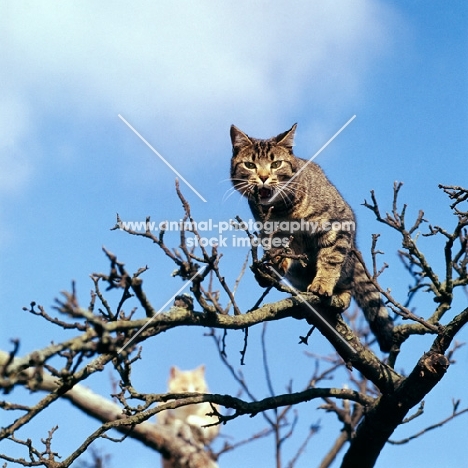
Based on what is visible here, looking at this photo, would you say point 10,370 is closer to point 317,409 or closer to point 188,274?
point 188,274

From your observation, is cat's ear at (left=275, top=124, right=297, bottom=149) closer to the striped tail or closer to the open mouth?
the open mouth

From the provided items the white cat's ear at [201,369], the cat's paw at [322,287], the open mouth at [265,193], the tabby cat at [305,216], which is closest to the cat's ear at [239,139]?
the tabby cat at [305,216]

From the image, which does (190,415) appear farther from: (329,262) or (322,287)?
(322,287)

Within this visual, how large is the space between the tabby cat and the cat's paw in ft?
0.24

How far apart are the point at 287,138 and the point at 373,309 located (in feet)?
6.10

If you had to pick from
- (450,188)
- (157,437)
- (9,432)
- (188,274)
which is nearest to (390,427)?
(450,188)

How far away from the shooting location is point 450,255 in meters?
4.38

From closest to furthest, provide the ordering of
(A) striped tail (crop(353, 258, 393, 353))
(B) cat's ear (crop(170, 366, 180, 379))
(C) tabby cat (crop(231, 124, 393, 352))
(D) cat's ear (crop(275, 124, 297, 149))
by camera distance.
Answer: (C) tabby cat (crop(231, 124, 393, 352)) → (A) striped tail (crop(353, 258, 393, 353)) → (D) cat's ear (crop(275, 124, 297, 149)) → (B) cat's ear (crop(170, 366, 180, 379))

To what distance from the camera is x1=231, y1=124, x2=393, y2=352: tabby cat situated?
548 centimetres

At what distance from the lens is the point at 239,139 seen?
20.6 ft

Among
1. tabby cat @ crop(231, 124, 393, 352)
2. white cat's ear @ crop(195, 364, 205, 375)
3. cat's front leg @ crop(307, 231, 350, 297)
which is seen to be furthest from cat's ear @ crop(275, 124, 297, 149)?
white cat's ear @ crop(195, 364, 205, 375)

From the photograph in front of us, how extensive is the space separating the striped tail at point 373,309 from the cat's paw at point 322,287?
2.64 feet

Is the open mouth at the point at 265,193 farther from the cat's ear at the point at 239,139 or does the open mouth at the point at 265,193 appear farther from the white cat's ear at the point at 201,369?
the white cat's ear at the point at 201,369

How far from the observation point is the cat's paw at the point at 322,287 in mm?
4852
